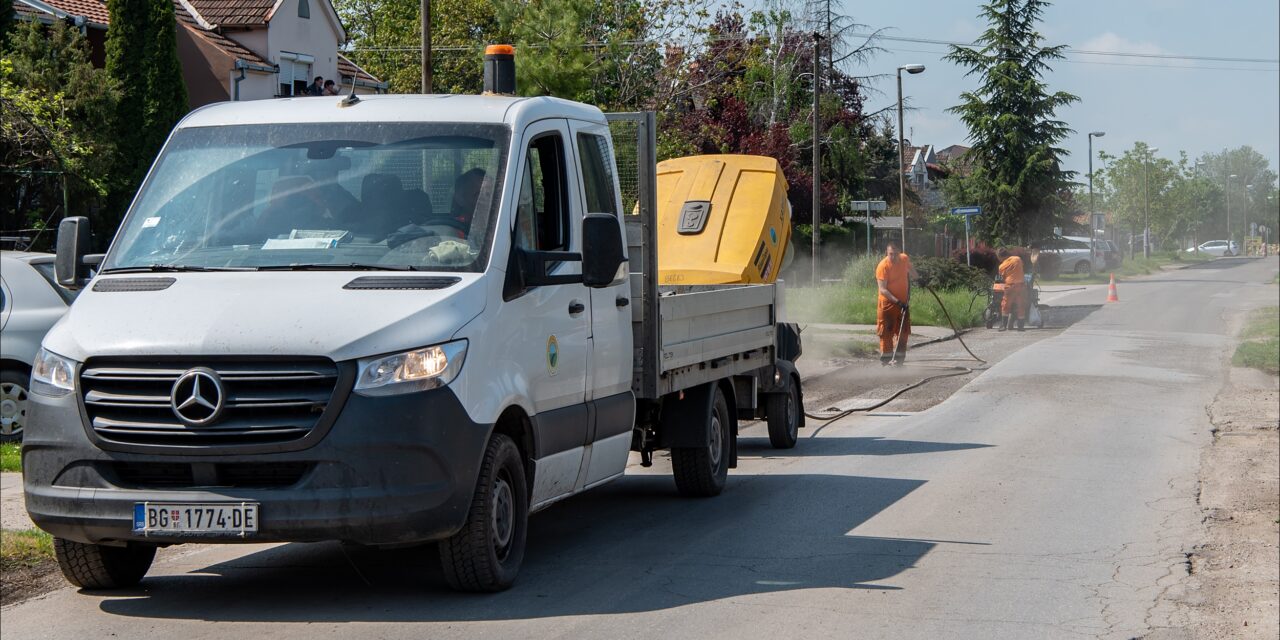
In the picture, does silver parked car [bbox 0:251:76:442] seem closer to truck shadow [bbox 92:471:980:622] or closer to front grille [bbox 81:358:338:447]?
truck shadow [bbox 92:471:980:622]

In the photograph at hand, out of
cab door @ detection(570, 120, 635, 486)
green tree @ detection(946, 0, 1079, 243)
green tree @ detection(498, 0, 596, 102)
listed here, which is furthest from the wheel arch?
green tree @ detection(946, 0, 1079, 243)

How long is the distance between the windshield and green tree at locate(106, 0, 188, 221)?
1779 cm

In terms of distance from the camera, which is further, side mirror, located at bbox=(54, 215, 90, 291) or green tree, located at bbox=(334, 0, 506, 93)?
green tree, located at bbox=(334, 0, 506, 93)

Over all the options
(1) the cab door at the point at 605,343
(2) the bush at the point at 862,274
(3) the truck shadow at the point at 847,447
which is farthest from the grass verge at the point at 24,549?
(2) the bush at the point at 862,274

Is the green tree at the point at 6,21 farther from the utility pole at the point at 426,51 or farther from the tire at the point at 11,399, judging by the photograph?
the tire at the point at 11,399

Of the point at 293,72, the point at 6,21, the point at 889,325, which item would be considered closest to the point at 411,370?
the point at 889,325

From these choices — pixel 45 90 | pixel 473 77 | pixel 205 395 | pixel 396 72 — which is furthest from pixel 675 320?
pixel 396 72

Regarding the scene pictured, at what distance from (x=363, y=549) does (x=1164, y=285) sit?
49.3 meters

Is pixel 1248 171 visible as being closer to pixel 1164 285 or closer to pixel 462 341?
pixel 462 341

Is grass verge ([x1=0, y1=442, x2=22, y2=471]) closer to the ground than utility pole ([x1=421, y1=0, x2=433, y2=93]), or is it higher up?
closer to the ground

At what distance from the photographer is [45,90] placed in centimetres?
2208

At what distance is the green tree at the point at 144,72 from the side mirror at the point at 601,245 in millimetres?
18636

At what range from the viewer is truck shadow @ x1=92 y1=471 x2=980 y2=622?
21.4 ft

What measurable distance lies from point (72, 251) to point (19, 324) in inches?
206
